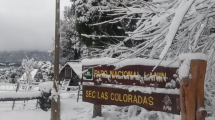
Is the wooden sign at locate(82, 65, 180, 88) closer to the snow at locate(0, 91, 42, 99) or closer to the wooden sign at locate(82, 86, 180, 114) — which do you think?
the wooden sign at locate(82, 86, 180, 114)

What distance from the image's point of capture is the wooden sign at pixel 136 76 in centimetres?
542

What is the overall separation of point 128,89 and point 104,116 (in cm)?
310

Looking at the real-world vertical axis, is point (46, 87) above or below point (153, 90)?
below

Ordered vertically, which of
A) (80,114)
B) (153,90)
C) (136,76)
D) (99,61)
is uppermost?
(99,61)

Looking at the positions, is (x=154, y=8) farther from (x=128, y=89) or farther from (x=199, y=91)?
(x=128, y=89)

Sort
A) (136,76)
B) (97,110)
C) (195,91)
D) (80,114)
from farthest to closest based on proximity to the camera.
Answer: (80,114)
(97,110)
(136,76)
(195,91)

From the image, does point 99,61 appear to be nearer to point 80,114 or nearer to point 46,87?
point 80,114

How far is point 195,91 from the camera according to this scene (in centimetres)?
315

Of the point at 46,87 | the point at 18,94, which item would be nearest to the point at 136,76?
the point at 46,87

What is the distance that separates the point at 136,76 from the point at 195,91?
2.93 metres

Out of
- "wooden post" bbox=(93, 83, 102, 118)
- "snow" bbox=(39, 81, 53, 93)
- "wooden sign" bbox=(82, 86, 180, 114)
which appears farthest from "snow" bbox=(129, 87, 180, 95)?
"snow" bbox=(39, 81, 53, 93)

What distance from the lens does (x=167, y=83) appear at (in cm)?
545

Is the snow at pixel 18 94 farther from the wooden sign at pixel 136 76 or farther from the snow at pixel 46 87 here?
the wooden sign at pixel 136 76

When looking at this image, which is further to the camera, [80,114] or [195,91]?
[80,114]
